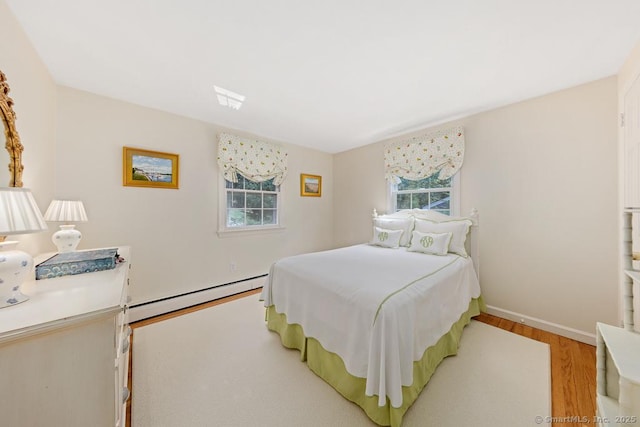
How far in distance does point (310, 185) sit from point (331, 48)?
2622mm

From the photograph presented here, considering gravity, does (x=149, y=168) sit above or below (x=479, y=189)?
above

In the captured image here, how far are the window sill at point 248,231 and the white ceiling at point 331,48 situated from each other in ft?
5.16

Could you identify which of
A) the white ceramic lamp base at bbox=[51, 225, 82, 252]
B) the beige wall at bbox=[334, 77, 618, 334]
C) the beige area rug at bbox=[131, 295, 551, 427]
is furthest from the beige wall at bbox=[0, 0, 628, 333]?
the beige area rug at bbox=[131, 295, 551, 427]

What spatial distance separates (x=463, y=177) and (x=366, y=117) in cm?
140

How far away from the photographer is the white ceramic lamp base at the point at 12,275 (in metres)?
0.89

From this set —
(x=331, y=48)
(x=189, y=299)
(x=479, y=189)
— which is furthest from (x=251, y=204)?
(x=479, y=189)

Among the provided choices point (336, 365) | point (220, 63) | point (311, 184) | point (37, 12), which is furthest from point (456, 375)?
point (37, 12)

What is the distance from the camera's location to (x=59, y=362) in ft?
2.64

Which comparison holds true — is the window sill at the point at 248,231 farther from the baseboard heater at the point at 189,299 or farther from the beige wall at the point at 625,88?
the beige wall at the point at 625,88

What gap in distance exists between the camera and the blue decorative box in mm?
1248

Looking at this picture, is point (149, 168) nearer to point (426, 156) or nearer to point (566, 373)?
point (426, 156)

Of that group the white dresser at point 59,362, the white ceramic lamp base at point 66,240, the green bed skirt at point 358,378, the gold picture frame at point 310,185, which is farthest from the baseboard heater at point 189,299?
the white dresser at point 59,362

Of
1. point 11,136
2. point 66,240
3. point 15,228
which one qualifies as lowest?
point 66,240

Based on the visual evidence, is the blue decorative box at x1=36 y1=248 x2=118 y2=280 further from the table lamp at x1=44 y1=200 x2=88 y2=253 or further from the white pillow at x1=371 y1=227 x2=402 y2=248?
the white pillow at x1=371 y1=227 x2=402 y2=248
